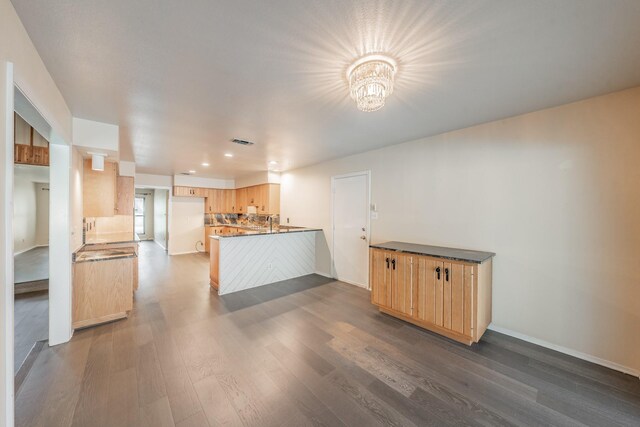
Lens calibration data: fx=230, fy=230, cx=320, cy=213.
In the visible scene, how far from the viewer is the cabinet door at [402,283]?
2.89 meters

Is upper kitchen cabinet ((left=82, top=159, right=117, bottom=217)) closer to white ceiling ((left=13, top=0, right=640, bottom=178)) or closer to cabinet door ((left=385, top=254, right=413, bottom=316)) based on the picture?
white ceiling ((left=13, top=0, right=640, bottom=178))

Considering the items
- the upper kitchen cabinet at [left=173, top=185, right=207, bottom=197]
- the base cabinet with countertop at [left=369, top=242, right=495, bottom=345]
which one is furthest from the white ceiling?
the upper kitchen cabinet at [left=173, top=185, right=207, bottom=197]

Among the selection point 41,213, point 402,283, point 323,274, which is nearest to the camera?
point 402,283

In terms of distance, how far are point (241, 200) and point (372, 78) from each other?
672 cm

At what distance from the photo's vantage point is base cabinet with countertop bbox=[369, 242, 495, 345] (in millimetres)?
2432

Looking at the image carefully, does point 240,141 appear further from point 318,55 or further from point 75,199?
point 318,55

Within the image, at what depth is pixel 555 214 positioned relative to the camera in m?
2.37

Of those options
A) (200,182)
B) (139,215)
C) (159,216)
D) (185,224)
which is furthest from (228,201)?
(139,215)

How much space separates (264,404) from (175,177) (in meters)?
7.09

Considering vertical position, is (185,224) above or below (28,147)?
below

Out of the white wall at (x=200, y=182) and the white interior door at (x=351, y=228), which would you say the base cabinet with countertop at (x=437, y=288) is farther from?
the white wall at (x=200, y=182)

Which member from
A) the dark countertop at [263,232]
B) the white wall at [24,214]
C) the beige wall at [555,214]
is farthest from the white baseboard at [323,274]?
the white wall at [24,214]

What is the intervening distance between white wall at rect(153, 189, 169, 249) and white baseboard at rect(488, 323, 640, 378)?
982 cm

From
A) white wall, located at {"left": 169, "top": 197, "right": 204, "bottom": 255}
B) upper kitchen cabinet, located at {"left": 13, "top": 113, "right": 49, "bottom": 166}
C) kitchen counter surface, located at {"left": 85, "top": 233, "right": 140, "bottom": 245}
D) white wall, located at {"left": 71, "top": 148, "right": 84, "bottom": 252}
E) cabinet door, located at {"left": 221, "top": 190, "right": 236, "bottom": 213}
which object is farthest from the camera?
cabinet door, located at {"left": 221, "top": 190, "right": 236, "bottom": 213}
